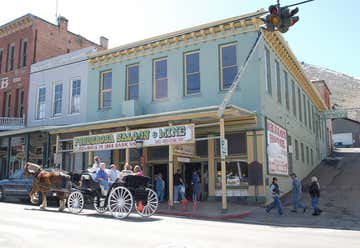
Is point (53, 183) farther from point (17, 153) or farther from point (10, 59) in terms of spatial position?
point (10, 59)

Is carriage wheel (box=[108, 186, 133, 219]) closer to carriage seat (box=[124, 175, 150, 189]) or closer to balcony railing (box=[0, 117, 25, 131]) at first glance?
carriage seat (box=[124, 175, 150, 189])

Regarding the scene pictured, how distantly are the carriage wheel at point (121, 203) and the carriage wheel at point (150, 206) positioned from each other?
0.68 meters

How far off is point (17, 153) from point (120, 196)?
18.1 metres

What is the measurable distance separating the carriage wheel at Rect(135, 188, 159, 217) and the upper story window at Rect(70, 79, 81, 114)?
13466 millimetres

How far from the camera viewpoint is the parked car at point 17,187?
1731cm

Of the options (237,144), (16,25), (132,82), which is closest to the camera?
(237,144)

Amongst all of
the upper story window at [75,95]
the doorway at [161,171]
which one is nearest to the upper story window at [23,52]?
the upper story window at [75,95]

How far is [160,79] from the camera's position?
69.4 ft

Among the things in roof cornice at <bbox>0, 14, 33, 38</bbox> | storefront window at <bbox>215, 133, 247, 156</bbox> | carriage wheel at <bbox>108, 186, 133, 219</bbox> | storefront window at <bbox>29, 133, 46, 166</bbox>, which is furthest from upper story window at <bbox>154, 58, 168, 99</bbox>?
roof cornice at <bbox>0, 14, 33, 38</bbox>

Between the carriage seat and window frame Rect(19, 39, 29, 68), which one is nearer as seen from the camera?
the carriage seat

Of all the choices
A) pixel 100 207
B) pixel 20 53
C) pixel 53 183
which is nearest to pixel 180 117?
pixel 100 207

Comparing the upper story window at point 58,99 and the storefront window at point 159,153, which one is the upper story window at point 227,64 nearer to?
the storefront window at point 159,153

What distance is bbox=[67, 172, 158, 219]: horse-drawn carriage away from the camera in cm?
1195

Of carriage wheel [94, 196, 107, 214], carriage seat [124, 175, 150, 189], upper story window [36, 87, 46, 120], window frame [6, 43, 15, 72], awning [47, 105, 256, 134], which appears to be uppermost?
window frame [6, 43, 15, 72]
